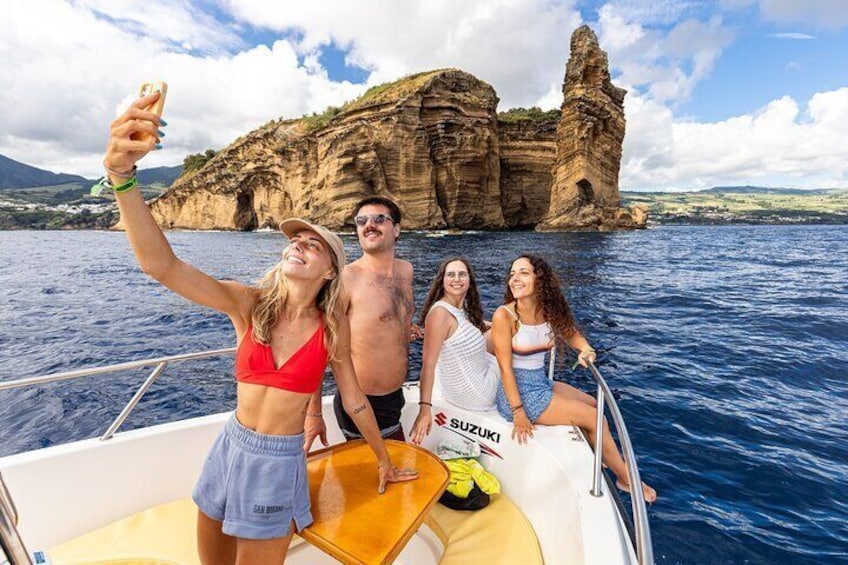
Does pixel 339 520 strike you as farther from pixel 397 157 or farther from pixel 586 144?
pixel 586 144

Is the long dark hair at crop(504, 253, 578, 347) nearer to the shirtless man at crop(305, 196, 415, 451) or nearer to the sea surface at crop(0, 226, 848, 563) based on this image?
the shirtless man at crop(305, 196, 415, 451)

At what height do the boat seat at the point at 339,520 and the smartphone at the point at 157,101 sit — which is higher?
the smartphone at the point at 157,101

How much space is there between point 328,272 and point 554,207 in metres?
49.9

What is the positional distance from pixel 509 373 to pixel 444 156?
45181 mm

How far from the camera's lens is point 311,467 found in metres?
2.35

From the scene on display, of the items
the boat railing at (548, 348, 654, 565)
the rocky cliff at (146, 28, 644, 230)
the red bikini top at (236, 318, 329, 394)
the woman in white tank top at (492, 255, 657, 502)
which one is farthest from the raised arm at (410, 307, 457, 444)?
the rocky cliff at (146, 28, 644, 230)

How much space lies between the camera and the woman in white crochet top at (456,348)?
316 centimetres

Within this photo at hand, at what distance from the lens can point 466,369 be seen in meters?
3.41

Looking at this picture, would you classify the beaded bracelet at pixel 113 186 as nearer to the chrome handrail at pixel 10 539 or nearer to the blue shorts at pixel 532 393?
the chrome handrail at pixel 10 539

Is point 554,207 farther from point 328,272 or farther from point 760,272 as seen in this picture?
point 328,272

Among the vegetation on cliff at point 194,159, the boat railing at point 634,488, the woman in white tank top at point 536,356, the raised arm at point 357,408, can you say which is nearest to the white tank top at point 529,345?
the woman in white tank top at point 536,356

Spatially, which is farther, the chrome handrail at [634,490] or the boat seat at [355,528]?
the boat seat at [355,528]

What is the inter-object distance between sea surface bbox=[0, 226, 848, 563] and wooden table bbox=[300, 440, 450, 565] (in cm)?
258

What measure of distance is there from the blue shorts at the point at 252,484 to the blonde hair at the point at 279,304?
44cm
